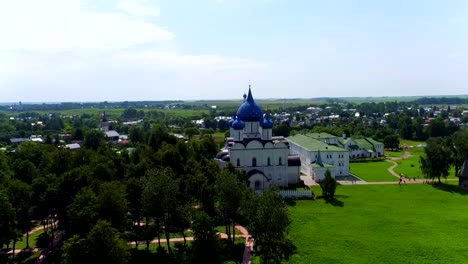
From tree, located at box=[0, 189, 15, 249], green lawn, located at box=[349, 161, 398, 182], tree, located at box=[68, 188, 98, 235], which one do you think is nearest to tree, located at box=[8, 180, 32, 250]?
tree, located at box=[0, 189, 15, 249]

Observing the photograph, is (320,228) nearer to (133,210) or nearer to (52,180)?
(133,210)

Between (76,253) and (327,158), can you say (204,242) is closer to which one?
(76,253)

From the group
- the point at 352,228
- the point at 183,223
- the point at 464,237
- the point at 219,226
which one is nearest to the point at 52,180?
the point at 183,223

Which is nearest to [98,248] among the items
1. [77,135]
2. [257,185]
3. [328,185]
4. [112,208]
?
[112,208]

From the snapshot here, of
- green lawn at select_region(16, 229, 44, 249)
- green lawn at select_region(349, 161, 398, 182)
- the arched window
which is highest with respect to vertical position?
the arched window

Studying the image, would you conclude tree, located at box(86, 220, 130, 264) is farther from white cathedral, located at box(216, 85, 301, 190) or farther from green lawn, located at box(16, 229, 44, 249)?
white cathedral, located at box(216, 85, 301, 190)

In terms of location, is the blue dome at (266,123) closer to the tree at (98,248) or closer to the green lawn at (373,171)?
→ the green lawn at (373,171)
